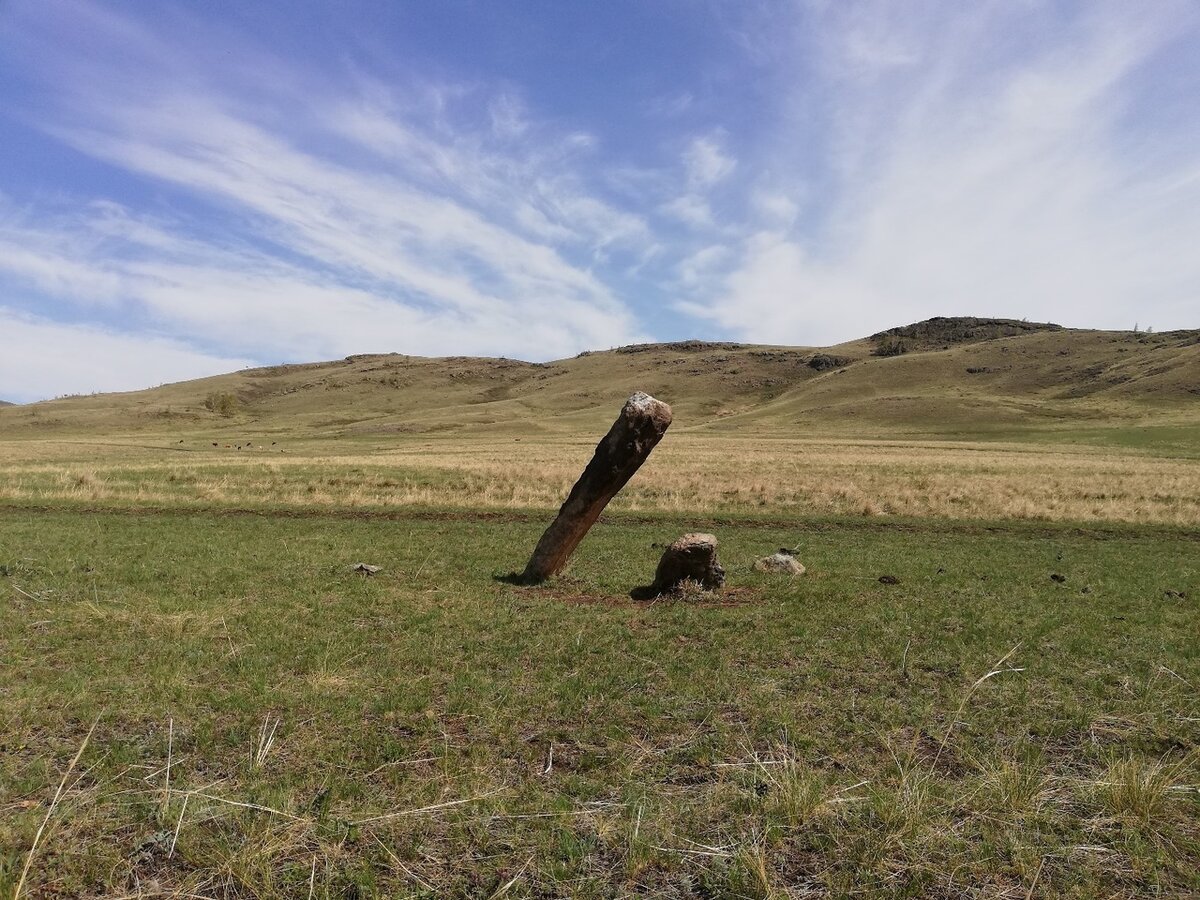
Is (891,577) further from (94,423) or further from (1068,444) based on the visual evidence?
(94,423)

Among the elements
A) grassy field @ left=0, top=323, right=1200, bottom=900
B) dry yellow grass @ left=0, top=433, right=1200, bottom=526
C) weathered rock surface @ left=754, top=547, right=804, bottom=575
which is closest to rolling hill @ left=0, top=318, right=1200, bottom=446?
dry yellow grass @ left=0, top=433, right=1200, bottom=526

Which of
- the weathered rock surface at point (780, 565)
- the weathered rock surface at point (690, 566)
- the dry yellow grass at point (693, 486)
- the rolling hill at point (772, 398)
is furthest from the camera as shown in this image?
the rolling hill at point (772, 398)

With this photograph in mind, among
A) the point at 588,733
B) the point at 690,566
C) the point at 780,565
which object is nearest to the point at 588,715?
the point at 588,733

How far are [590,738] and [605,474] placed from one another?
7658 mm

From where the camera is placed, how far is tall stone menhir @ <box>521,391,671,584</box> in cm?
1437

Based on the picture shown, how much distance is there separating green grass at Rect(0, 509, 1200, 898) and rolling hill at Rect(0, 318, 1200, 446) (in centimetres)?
8851

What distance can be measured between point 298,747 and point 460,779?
1853 millimetres

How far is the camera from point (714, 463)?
4816 cm

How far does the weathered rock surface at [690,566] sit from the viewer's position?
1379 cm

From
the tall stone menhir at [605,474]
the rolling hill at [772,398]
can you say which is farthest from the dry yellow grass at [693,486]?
the rolling hill at [772,398]

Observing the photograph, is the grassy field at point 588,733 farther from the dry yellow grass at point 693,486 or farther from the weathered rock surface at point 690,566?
the dry yellow grass at point 693,486

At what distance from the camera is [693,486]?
3503cm

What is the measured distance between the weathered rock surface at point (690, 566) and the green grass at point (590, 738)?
74 centimetres

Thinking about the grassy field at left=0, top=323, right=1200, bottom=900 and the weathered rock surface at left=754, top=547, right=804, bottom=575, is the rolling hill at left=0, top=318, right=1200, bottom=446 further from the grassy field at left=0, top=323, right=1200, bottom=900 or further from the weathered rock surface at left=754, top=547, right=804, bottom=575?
the weathered rock surface at left=754, top=547, right=804, bottom=575
